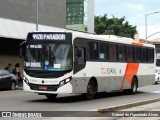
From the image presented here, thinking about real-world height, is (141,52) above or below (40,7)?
below

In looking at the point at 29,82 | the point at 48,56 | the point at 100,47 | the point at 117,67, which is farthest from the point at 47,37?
the point at 117,67

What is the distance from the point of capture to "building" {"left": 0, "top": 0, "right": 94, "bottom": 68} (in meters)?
36.1

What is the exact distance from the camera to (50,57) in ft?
61.2

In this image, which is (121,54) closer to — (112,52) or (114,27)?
(112,52)

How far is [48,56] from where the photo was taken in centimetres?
1869

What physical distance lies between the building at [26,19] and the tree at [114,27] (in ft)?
106

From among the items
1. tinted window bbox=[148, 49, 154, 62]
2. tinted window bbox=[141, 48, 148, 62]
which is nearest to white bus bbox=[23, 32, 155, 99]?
tinted window bbox=[141, 48, 148, 62]

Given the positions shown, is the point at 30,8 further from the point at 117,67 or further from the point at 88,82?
the point at 88,82

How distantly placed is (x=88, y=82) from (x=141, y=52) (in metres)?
7.18

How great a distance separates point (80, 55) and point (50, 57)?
1.45 metres

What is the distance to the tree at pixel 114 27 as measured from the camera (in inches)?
3188

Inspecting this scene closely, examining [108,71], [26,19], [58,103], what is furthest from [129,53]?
[26,19]

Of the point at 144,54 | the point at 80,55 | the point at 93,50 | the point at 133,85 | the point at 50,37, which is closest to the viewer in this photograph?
the point at 50,37

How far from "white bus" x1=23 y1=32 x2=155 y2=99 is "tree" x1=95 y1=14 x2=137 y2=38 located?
57893 mm
